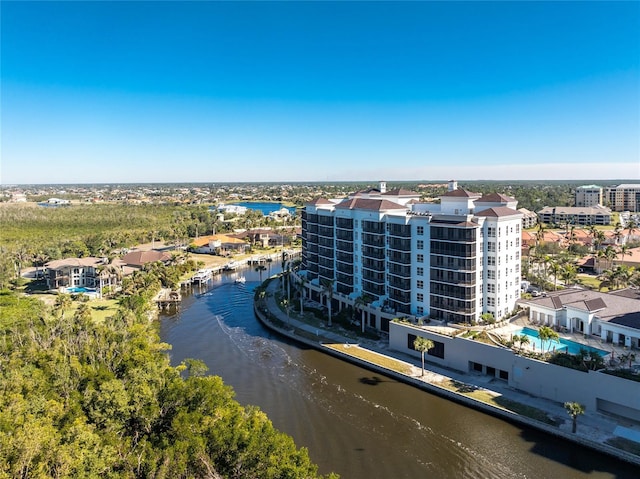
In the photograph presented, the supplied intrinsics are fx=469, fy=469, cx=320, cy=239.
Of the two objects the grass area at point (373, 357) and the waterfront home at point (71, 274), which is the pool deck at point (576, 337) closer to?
the grass area at point (373, 357)

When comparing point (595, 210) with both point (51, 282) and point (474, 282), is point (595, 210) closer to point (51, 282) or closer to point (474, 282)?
point (474, 282)

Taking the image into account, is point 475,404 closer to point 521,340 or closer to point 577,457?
point 521,340

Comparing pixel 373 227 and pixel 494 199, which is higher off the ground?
pixel 494 199

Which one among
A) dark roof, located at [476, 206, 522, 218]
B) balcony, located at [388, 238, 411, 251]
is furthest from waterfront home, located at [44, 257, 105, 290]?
dark roof, located at [476, 206, 522, 218]

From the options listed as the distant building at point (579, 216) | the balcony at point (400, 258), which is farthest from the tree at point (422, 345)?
the distant building at point (579, 216)

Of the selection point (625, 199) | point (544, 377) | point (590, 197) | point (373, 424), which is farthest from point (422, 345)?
point (625, 199)
